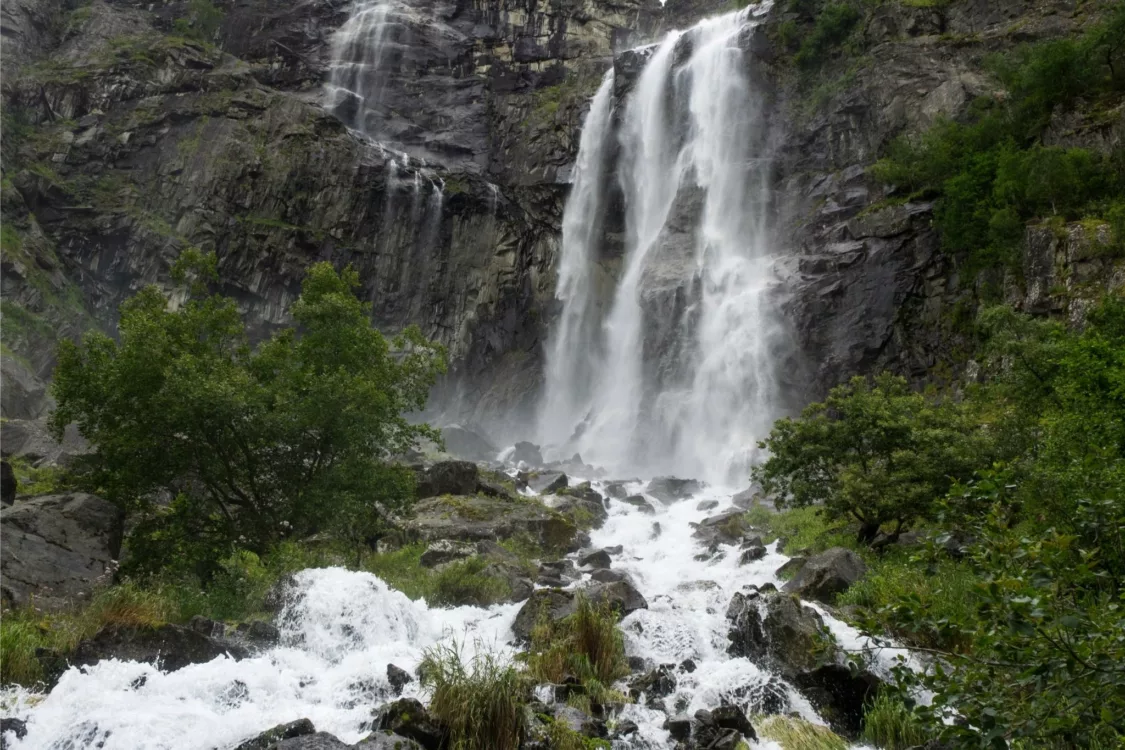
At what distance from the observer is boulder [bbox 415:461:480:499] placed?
2138 cm

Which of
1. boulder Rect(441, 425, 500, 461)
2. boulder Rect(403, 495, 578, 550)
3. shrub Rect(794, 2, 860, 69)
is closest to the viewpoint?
boulder Rect(403, 495, 578, 550)

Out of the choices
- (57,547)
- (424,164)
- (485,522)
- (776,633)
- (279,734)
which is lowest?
(485,522)

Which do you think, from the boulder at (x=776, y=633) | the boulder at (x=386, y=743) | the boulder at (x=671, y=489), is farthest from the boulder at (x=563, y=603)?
the boulder at (x=671, y=489)

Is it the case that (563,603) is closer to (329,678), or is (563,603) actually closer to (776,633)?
(776,633)

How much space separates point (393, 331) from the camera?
44594 millimetres

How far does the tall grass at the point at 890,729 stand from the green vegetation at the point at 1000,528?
0.07 ft

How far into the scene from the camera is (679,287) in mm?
36938

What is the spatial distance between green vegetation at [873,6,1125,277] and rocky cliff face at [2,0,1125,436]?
1.63m

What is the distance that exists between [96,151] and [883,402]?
48.2 metres

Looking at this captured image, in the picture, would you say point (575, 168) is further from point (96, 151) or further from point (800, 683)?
point (800, 683)

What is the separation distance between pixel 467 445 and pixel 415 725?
29.6m

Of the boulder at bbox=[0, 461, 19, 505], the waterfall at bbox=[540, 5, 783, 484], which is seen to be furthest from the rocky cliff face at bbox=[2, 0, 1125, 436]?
the boulder at bbox=[0, 461, 19, 505]

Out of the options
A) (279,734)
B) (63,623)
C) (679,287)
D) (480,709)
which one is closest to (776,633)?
(480,709)

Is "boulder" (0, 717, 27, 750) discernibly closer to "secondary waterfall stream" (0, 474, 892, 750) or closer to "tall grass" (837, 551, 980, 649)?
"secondary waterfall stream" (0, 474, 892, 750)
